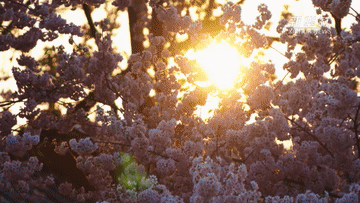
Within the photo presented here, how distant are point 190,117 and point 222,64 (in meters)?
1.13

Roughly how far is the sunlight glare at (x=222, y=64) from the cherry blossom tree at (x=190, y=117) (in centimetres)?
12

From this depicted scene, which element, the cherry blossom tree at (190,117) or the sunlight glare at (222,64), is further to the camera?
the sunlight glare at (222,64)

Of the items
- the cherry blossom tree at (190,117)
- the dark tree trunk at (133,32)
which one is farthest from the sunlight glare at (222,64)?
the dark tree trunk at (133,32)

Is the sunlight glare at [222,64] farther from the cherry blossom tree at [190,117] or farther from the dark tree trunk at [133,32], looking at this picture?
the dark tree trunk at [133,32]

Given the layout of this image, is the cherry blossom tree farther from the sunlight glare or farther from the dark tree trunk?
the dark tree trunk

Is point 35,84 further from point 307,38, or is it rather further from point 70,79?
point 307,38

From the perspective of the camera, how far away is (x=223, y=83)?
653 cm

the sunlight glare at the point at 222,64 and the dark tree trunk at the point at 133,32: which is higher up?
the dark tree trunk at the point at 133,32

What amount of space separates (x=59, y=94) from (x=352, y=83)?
4.74 metres

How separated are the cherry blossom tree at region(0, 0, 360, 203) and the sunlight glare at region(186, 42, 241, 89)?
116 mm

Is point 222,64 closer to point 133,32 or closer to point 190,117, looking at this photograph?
point 190,117

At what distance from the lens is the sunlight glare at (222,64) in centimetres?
642

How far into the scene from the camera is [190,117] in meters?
7.02

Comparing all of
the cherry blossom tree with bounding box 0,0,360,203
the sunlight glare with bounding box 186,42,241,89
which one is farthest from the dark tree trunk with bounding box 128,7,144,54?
the sunlight glare with bounding box 186,42,241,89
